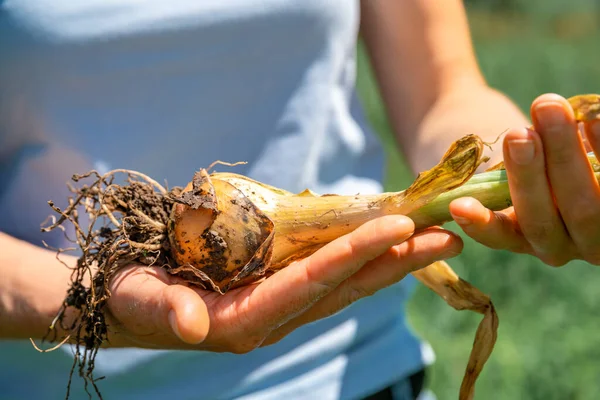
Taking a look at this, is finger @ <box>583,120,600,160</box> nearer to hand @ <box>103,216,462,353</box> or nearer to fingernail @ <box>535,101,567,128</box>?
fingernail @ <box>535,101,567,128</box>

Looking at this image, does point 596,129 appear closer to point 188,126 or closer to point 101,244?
point 188,126

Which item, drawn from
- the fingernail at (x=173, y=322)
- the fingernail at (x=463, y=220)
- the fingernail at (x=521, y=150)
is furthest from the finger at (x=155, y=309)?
the fingernail at (x=521, y=150)

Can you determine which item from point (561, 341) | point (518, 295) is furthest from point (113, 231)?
point (518, 295)

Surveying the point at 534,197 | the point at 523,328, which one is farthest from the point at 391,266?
the point at 523,328

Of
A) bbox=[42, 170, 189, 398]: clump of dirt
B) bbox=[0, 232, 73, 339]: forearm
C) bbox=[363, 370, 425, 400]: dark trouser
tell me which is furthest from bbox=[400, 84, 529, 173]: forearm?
bbox=[0, 232, 73, 339]: forearm

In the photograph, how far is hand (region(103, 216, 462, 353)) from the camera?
1.20 meters

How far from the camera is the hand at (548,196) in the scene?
117cm

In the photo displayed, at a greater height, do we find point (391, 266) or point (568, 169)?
point (568, 169)

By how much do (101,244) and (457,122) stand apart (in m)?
0.94

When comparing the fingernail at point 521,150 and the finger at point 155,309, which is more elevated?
the fingernail at point 521,150

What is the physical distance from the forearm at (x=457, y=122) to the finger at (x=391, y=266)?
1.29ft

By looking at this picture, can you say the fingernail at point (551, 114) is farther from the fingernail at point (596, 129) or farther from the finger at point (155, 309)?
the finger at point (155, 309)

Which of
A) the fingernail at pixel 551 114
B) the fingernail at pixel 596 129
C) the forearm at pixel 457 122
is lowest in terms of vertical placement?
the forearm at pixel 457 122

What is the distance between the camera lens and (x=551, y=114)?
3.78ft
